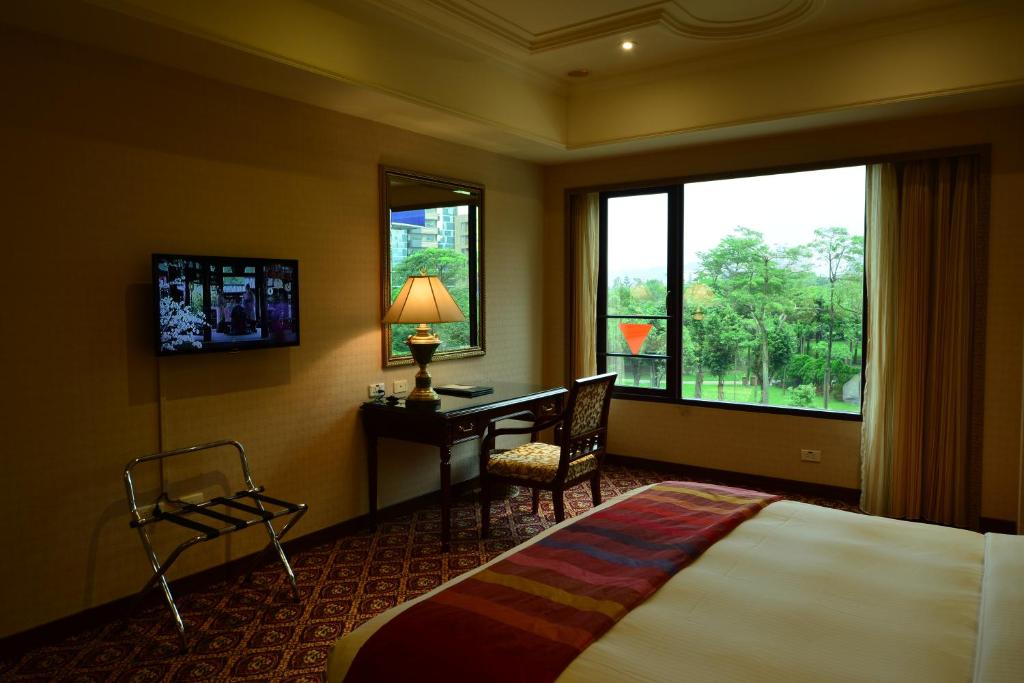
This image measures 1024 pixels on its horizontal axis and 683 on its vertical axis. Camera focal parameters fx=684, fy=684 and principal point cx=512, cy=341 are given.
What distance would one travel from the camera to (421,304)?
395 cm

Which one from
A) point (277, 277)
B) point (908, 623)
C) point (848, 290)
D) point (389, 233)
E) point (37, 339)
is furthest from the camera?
point (848, 290)

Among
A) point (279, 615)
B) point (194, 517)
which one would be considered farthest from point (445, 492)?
point (194, 517)

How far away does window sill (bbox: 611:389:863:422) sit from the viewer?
15.3 feet

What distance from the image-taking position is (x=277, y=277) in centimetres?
353

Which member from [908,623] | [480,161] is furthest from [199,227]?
[908,623]

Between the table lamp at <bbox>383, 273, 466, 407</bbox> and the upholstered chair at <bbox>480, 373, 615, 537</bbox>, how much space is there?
48 centimetres

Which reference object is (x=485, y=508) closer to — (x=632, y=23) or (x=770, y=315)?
(x=770, y=315)

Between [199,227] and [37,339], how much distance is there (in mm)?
857

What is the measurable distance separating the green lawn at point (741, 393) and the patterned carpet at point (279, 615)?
1741mm

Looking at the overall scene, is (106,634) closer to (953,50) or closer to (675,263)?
(675,263)

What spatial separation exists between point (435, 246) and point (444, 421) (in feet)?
4.64

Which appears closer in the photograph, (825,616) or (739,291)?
(825,616)

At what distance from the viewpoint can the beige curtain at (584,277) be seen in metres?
5.67

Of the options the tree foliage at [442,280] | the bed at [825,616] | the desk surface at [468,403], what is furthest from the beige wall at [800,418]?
the bed at [825,616]
